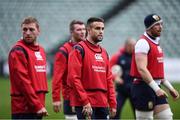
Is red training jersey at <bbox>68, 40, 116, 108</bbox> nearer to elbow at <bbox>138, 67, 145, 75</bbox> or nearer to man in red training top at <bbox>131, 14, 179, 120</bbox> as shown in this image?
elbow at <bbox>138, 67, 145, 75</bbox>

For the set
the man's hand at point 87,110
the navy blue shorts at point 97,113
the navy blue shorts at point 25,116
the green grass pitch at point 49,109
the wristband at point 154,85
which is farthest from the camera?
the green grass pitch at point 49,109

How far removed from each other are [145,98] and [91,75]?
1550 mm

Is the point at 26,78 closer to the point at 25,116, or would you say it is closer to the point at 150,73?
the point at 25,116

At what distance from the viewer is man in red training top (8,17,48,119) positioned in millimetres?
8281

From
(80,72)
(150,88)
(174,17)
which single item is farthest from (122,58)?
(174,17)

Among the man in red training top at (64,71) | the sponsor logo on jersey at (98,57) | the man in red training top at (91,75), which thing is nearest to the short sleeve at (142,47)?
the man in red training top at (91,75)

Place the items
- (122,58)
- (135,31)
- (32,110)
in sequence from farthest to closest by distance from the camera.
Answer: (135,31), (122,58), (32,110)

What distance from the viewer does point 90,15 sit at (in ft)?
111

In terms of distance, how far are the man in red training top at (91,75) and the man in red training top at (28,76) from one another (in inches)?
17.8

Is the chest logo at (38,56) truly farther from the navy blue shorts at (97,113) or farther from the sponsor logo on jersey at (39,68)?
the navy blue shorts at (97,113)

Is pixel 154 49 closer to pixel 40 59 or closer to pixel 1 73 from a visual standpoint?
pixel 40 59

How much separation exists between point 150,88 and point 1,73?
2147 centimetres

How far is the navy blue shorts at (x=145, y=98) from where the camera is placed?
10.2 m

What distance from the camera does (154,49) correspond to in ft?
33.2
